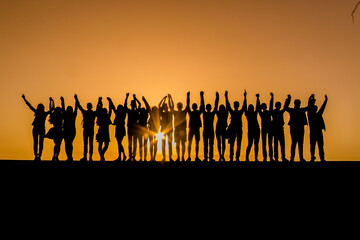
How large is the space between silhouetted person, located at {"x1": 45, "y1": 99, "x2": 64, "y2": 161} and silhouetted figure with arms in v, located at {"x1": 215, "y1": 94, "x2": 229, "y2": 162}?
19.3ft

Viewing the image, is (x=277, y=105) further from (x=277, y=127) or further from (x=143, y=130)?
(x=143, y=130)

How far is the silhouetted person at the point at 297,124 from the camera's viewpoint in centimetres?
1571

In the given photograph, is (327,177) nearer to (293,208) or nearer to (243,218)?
(293,208)

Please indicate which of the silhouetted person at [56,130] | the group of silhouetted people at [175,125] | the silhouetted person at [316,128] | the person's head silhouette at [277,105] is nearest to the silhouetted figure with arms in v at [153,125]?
the group of silhouetted people at [175,125]

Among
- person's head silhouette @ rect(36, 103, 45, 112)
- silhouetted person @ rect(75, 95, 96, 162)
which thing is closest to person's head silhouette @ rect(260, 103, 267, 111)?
silhouetted person @ rect(75, 95, 96, 162)

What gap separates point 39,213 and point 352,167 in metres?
8.99

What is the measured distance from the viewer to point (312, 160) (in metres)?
15.5

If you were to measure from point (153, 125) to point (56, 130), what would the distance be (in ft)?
11.9

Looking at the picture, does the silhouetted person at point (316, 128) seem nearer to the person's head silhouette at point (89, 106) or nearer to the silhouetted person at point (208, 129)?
the silhouetted person at point (208, 129)

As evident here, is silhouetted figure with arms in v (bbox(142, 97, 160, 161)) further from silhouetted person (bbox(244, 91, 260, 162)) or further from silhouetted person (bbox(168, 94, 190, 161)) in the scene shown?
silhouetted person (bbox(244, 91, 260, 162))

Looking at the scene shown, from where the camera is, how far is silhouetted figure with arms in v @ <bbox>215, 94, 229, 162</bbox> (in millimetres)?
16219

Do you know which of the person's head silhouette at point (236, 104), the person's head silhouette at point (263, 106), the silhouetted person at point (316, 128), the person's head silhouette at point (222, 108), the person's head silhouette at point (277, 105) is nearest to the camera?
the silhouetted person at point (316, 128)

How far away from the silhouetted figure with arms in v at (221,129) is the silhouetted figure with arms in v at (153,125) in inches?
88.8

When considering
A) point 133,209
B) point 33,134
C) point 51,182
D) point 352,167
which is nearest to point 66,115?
point 33,134
